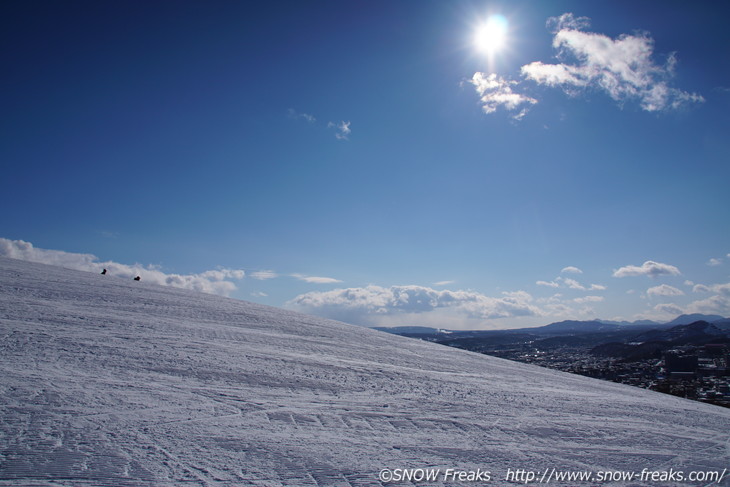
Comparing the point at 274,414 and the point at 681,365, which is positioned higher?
the point at 274,414

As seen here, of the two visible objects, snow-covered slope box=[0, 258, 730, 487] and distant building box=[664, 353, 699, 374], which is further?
distant building box=[664, 353, 699, 374]

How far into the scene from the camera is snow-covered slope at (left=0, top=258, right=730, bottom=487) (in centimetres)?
243

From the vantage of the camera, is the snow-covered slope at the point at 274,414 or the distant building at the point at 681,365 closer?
the snow-covered slope at the point at 274,414

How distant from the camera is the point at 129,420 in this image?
2.87 m

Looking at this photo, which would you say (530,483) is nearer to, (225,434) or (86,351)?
(225,434)

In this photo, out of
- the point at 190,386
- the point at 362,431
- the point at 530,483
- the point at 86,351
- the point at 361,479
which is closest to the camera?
the point at 361,479

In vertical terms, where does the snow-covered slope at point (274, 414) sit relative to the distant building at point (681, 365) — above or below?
above

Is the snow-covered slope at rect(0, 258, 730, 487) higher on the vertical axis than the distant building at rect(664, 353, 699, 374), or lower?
higher

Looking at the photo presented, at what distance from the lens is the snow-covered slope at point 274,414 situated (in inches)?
95.7

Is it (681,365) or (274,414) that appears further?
(681,365)

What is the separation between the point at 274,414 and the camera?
332 cm

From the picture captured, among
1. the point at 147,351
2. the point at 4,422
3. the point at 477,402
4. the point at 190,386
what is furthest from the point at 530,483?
the point at 147,351

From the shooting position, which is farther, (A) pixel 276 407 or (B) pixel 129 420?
(A) pixel 276 407

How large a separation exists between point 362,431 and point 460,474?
33.5 inches
